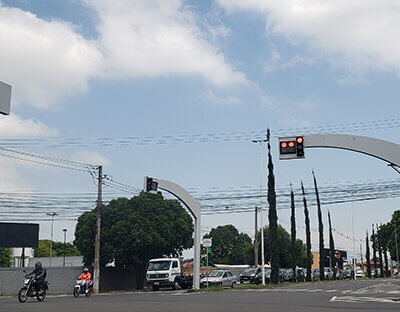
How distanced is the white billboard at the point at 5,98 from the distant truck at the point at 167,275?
1074 inches

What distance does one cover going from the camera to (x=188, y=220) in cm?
4628

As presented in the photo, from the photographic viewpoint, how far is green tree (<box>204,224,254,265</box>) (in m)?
98.9

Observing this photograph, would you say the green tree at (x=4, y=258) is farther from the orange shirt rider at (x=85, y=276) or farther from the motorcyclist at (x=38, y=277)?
the motorcyclist at (x=38, y=277)

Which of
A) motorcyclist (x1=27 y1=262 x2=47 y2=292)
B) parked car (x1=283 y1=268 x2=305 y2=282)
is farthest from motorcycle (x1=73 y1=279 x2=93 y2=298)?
parked car (x1=283 y1=268 x2=305 y2=282)

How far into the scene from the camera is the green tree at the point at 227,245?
3895 inches

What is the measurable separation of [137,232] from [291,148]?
24.1 metres

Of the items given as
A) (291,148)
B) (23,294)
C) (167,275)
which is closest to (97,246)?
(167,275)

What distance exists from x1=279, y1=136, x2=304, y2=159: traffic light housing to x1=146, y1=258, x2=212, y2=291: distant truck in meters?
20.2

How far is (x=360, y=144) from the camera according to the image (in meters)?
19.5

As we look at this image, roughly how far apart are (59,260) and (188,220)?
3875cm

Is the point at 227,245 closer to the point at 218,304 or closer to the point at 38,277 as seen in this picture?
the point at 38,277

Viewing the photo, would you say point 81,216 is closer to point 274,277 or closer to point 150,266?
point 150,266

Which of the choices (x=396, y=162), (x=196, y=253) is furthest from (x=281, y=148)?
(x=196, y=253)

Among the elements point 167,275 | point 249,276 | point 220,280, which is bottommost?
point 249,276
